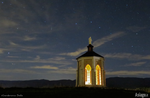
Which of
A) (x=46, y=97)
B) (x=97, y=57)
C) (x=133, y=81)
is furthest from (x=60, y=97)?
(x=133, y=81)

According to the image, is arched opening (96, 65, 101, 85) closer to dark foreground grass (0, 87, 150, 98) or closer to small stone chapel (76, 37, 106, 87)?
small stone chapel (76, 37, 106, 87)

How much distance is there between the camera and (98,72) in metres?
24.8

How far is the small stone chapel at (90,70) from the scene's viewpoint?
920 inches

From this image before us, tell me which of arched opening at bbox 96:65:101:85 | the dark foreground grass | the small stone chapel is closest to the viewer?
the dark foreground grass

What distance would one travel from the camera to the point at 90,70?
2525 centimetres

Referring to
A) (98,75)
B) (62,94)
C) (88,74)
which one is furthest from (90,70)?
(62,94)

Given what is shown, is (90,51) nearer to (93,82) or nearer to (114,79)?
(93,82)

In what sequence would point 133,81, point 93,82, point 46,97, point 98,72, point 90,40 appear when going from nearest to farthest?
1. point 46,97
2. point 93,82
3. point 98,72
4. point 90,40
5. point 133,81

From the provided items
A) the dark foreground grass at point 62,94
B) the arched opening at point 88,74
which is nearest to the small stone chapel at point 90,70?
the arched opening at point 88,74

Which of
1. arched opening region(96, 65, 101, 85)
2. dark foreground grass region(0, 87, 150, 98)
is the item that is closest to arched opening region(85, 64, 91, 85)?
arched opening region(96, 65, 101, 85)

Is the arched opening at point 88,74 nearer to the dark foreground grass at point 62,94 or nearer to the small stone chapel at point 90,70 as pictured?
the small stone chapel at point 90,70

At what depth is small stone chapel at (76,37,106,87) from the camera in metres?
23.4

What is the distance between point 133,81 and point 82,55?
93.0 m

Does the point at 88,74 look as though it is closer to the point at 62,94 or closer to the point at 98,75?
the point at 98,75
